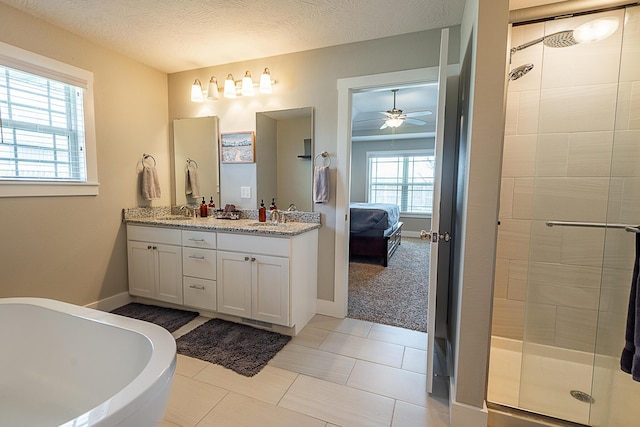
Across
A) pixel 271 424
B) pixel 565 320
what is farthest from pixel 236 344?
pixel 565 320

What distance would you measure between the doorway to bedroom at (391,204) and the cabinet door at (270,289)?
31.0 inches

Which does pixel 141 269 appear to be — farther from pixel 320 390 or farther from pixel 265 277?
pixel 320 390

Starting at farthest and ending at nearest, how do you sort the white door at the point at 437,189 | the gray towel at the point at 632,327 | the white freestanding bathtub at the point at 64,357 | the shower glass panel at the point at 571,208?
the white door at the point at 437,189 < the shower glass panel at the point at 571,208 < the white freestanding bathtub at the point at 64,357 < the gray towel at the point at 632,327

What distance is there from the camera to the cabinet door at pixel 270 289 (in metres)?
2.14

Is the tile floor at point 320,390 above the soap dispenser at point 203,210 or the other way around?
the other way around

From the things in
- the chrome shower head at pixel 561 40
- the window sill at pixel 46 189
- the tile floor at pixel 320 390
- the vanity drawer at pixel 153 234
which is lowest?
the tile floor at pixel 320 390

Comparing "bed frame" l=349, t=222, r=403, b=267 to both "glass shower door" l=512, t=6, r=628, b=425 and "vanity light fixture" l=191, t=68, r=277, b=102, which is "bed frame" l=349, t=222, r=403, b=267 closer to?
"glass shower door" l=512, t=6, r=628, b=425

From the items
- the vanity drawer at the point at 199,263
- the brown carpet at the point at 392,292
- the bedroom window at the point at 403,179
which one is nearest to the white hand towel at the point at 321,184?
the vanity drawer at the point at 199,263

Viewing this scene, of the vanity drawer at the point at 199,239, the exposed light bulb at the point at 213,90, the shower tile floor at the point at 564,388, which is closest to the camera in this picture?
the shower tile floor at the point at 564,388

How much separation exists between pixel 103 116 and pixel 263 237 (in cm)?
Answer: 186

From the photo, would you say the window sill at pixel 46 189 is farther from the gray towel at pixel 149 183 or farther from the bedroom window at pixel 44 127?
the gray towel at pixel 149 183

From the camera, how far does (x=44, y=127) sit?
2180mm

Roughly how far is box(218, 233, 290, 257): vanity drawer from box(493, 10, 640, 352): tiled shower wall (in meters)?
1.60

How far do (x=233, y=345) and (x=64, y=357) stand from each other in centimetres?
98
